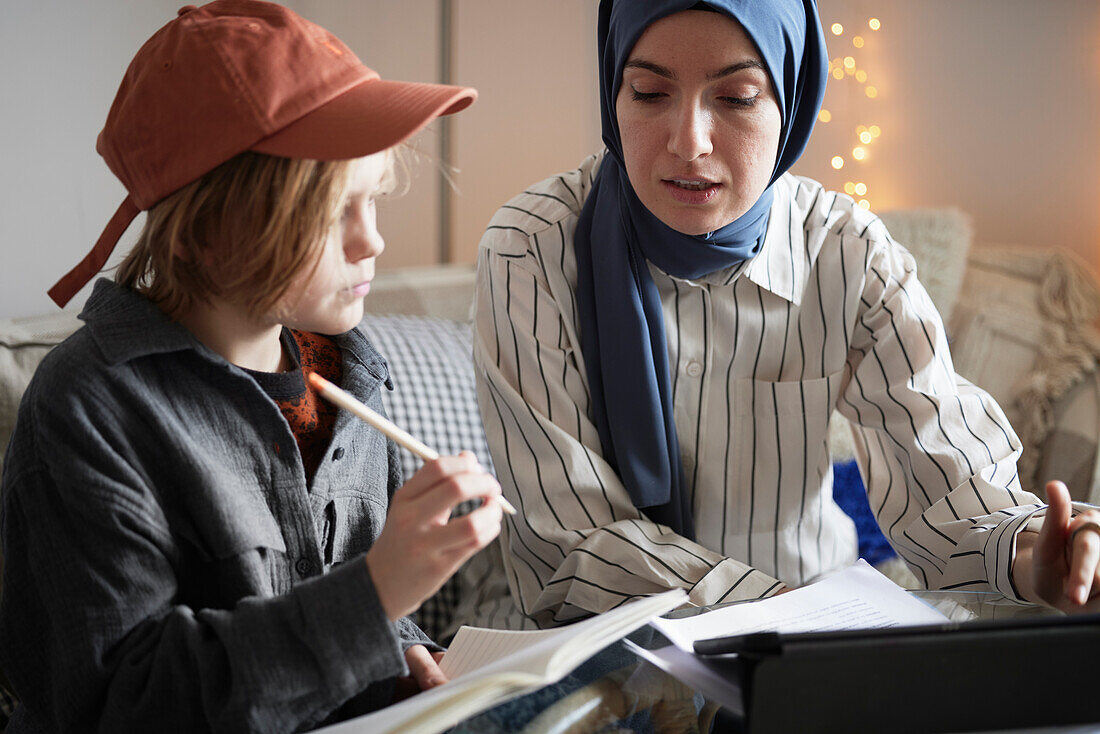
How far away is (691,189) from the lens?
1.08 meters

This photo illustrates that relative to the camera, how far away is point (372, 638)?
2.06ft

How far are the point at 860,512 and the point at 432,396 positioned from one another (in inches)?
33.2

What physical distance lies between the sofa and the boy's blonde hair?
69 centimetres

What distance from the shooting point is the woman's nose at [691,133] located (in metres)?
1.04

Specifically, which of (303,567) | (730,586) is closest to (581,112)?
(730,586)

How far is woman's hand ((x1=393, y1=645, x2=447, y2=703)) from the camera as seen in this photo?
0.80 metres

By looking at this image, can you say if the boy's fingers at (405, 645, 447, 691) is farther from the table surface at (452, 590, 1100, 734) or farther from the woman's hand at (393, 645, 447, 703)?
the table surface at (452, 590, 1100, 734)

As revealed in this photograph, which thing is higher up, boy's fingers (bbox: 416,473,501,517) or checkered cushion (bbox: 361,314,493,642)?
boy's fingers (bbox: 416,473,501,517)

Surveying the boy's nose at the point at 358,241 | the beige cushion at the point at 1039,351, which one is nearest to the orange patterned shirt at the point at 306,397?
the boy's nose at the point at 358,241

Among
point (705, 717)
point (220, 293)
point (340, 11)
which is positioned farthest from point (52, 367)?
point (340, 11)

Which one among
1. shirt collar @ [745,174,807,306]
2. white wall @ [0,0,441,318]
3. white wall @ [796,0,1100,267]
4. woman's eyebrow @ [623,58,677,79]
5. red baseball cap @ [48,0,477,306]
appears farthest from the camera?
white wall @ [796,0,1100,267]

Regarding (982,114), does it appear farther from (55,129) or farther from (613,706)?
(613,706)

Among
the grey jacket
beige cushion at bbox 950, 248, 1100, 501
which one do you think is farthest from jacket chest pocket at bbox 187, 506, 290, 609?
beige cushion at bbox 950, 248, 1100, 501

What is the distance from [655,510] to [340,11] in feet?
4.27
